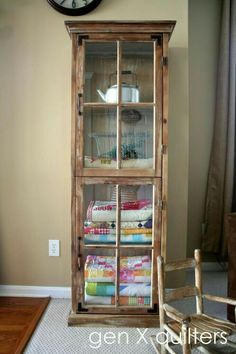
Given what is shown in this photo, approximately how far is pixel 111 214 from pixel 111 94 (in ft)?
2.32

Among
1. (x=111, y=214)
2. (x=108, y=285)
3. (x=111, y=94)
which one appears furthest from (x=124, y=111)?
(x=108, y=285)

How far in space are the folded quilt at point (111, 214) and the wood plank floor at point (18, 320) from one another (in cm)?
73

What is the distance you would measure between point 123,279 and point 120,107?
102 cm

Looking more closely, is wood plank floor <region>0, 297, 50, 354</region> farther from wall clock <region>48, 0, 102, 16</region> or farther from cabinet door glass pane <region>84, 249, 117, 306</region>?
wall clock <region>48, 0, 102, 16</region>

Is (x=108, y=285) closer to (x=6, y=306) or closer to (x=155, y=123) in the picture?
(x=6, y=306)

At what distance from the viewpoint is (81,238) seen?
5.61 feet

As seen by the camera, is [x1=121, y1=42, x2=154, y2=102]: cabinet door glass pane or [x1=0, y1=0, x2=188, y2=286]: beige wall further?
[x1=0, y1=0, x2=188, y2=286]: beige wall

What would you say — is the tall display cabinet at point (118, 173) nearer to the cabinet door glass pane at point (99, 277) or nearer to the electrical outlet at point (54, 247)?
the cabinet door glass pane at point (99, 277)

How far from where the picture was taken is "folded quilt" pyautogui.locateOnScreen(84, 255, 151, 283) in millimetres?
1738

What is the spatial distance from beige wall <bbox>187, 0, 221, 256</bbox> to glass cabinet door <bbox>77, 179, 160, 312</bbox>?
3.19 ft

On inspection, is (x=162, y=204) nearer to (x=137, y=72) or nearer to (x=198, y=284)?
(x=198, y=284)

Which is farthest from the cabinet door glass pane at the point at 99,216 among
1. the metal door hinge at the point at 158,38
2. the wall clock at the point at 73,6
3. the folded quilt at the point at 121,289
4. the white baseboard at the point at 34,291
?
the wall clock at the point at 73,6

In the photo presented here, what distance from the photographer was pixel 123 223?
5.66 feet

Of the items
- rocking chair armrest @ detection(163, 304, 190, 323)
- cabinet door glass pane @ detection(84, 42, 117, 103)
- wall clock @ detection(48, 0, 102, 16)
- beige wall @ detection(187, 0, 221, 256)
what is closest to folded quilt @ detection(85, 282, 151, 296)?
rocking chair armrest @ detection(163, 304, 190, 323)
